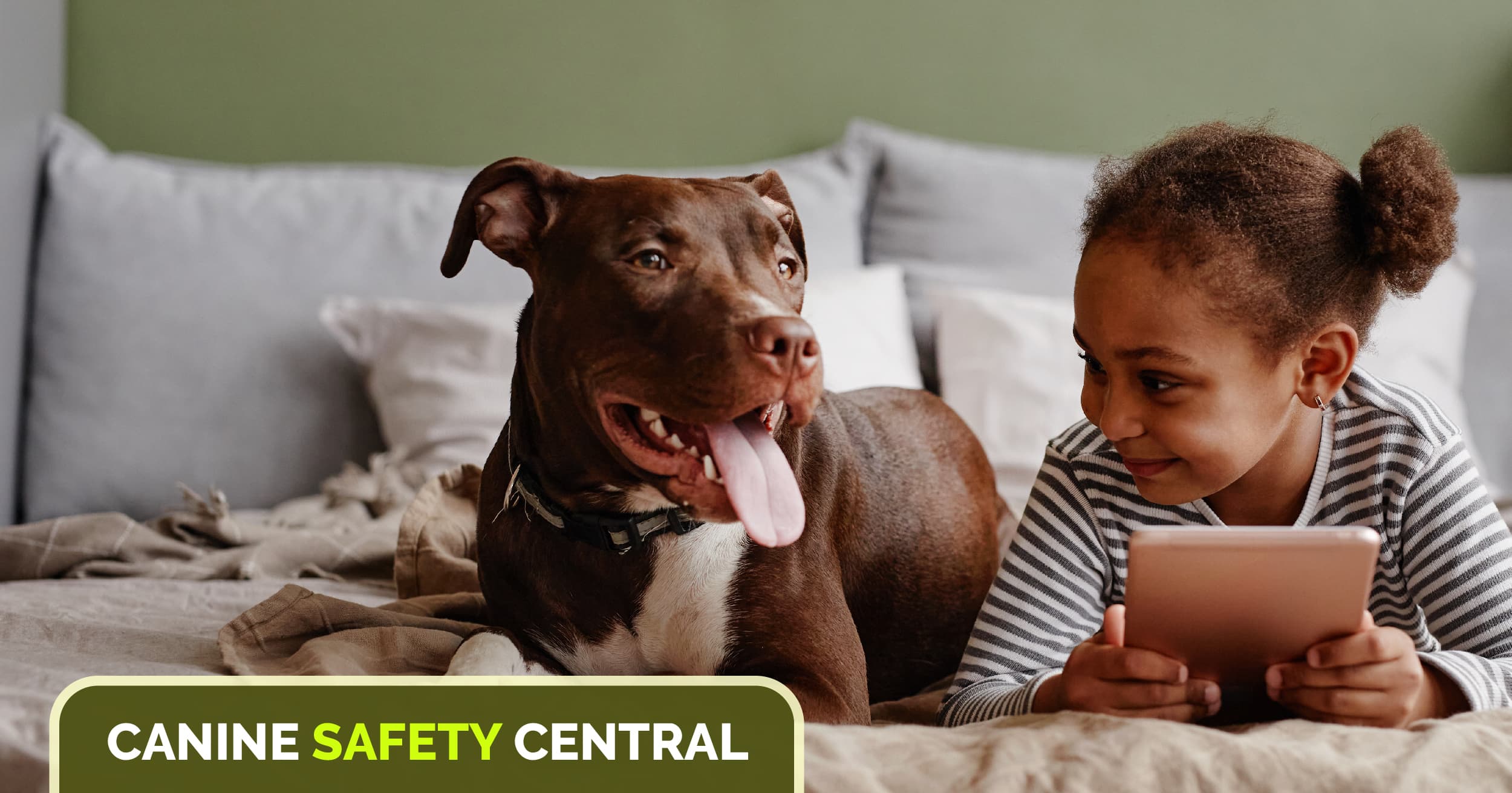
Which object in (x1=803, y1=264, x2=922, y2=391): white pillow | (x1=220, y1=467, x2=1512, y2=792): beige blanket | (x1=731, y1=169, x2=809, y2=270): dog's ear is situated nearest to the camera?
(x1=220, y1=467, x2=1512, y2=792): beige blanket

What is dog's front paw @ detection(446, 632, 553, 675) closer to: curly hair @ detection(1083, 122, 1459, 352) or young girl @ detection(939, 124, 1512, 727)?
young girl @ detection(939, 124, 1512, 727)

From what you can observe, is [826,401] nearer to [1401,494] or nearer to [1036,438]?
[1401,494]

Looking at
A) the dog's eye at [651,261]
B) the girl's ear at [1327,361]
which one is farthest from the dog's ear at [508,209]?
the girl's ear at [1327,361]

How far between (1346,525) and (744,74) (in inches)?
86.1

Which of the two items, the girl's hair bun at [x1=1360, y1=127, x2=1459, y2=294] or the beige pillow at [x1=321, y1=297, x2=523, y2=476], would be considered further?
the beige pillow at [x1=321, y1=297, x2=523, y2=476]

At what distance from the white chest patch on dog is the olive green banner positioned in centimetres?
33

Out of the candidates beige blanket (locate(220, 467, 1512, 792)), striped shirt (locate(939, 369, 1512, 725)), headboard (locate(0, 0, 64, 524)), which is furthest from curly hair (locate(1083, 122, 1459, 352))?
headboard (locate(0, 0, 64, 524))

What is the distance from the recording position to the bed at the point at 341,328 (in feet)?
8.18

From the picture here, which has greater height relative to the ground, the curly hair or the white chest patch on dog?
the curly hair

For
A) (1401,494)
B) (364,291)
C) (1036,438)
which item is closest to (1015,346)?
(1036,438)

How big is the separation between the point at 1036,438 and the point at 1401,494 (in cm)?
113

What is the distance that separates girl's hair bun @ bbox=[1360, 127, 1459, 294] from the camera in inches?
55.0

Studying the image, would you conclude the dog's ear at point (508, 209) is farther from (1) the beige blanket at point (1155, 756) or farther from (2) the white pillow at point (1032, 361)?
(2) the white pillow at point (1032, 361)

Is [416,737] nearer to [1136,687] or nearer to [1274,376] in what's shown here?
[1136,687]
